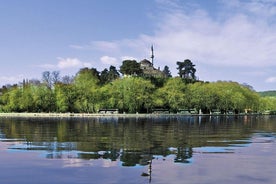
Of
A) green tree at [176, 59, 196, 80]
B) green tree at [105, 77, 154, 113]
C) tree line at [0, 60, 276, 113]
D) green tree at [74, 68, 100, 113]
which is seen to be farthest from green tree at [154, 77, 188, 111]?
green tree at [176, 59, 196, 80]

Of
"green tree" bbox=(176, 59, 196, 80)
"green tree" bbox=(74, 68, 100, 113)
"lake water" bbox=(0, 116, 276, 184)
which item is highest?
"green tree" bbox=(176, 59, 196, 80)

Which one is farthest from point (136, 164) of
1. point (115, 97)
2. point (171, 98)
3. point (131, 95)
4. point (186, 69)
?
point (186, 69)

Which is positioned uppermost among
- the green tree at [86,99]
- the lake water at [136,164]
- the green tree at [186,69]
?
the green tree at [186,69]

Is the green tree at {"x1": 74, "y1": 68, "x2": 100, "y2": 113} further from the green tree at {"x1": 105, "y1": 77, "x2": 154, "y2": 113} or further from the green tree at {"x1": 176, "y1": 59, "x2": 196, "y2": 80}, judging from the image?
the green tree at {"x1": 176, "y1": 59, "x2": 196, "y2": 80}

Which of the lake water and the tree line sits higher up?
the tree line

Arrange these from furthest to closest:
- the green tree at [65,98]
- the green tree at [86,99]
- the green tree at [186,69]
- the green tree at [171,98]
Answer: the green tree at [186,69] < the green tree at [171,98] < the green tree at [86,99] < the green tree at [65,98]

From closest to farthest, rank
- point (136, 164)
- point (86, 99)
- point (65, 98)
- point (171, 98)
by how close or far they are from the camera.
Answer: point (136, 164), point (65, 98), point (86, 99), point (171, 98)

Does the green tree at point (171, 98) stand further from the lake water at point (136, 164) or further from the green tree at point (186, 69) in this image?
the lake water at point (136, 164)

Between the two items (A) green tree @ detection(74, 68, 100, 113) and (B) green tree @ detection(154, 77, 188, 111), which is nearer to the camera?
(A) green tree @ detection(74, 68, 100, 113)

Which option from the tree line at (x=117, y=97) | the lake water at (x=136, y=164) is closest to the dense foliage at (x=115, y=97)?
the tree line at (x=117, y=97)

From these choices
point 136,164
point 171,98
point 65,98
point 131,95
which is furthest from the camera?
point 171,98

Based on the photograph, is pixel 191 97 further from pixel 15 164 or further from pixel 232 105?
pixel 15 164

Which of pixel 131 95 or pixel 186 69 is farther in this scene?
pixel 186 69

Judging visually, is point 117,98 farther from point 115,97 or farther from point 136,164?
point 136,164
